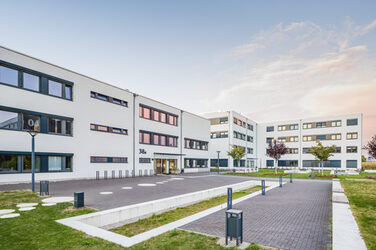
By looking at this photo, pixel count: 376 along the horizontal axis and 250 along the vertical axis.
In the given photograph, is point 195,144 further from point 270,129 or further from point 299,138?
point 299,138

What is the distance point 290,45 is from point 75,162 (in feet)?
74.8

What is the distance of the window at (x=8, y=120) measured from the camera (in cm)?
1733

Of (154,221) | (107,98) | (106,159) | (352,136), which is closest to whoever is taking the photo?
(154,221)

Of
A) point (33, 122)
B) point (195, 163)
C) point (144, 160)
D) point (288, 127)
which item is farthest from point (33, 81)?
point (288, 127)

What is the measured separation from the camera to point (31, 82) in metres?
19.3

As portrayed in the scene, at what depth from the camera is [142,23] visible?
19.0 metres

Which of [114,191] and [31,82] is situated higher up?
[31,82]

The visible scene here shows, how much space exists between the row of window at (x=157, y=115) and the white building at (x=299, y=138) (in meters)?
20.5

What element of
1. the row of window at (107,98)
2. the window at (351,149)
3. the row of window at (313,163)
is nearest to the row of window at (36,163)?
the row of window at (107,98)

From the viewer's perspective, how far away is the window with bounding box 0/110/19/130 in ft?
56.9

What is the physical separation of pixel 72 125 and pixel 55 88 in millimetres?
3889

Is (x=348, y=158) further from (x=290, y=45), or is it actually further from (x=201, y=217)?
(x=201, y=217)

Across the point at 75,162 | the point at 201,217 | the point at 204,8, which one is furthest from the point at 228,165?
the point at 201,217

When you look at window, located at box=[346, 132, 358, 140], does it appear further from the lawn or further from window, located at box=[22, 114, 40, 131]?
window, located at box=[22, 114, 40, 131]
